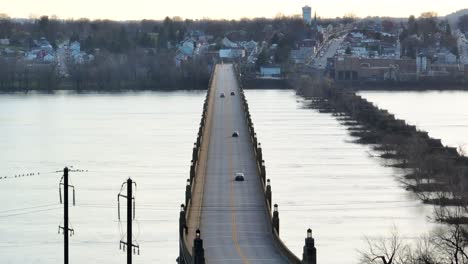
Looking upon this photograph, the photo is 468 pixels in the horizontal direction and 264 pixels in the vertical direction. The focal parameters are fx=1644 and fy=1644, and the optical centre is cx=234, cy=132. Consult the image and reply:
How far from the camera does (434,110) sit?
7312cm

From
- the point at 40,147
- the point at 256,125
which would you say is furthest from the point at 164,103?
the point at 40,147

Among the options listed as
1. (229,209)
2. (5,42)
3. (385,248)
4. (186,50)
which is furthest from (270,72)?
(385,248)

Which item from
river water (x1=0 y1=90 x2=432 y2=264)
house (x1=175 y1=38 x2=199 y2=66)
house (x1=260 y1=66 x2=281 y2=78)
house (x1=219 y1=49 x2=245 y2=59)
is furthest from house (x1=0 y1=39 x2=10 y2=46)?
river water (x1=0 y1=90 x2=432 y2=264)

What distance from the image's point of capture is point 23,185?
4019 cm

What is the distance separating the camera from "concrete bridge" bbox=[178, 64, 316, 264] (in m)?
24.7

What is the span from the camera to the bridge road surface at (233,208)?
2517cm

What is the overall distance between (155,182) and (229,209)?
1072 centimetres

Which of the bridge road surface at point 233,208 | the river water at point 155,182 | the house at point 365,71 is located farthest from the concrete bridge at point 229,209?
the house at point 365,71

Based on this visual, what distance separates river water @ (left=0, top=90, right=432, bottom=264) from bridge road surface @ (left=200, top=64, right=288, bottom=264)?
1020mm

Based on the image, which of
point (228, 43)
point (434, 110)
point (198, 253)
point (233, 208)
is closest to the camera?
point (198, 253)

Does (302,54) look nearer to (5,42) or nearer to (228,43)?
(228,43)

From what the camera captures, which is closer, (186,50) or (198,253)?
(198,253)

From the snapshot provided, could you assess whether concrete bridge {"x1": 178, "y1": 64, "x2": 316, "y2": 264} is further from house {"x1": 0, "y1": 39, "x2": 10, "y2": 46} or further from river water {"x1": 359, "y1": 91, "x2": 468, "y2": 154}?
house {"x1": 0, "y1": 39, "x2": 10, "y2": 46}

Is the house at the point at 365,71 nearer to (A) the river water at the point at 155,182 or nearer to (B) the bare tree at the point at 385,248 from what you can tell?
(A) the river water at the point at 155,182
